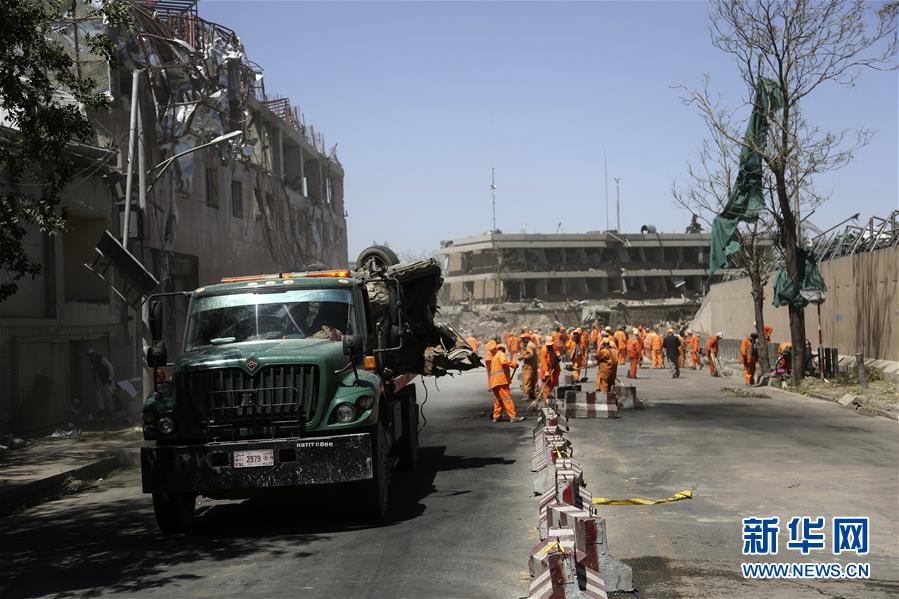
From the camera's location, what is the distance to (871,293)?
3147 centimetres

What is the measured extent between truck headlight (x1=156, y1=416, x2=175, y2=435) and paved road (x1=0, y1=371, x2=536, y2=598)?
41.6 inches

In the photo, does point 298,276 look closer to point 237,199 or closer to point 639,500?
point 639,500

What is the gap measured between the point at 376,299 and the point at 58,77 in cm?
488

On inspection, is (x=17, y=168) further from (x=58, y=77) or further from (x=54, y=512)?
(x=54, y=512)

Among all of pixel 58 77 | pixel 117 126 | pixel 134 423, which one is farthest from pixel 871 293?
pixel 58 77

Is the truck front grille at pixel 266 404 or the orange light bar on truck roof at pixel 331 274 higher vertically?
the orange light bar on truck roof at pixel 331 274

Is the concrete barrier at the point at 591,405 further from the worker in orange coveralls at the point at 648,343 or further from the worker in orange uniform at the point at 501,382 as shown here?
the worker in orange coveralls at the point at 648,343

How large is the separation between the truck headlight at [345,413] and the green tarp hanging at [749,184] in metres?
23.2

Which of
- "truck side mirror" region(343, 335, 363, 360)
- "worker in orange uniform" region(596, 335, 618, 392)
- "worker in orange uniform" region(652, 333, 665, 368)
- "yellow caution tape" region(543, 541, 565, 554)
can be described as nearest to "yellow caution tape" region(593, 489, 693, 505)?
"truck side mirror" region(343, 335, 363, 360)

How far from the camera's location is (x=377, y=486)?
34.3ft

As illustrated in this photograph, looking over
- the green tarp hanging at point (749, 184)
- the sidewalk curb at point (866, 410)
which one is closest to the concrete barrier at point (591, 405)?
the sidewalk curb at point (866, 410)

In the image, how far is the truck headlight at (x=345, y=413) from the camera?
10.3 metres

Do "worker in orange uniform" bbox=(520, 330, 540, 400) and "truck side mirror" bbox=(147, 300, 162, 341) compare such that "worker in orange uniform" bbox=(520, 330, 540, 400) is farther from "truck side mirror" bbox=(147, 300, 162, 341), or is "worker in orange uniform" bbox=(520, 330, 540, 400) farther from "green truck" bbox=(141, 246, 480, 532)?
"truck side mirror" bbox=(147, 300, 162, 341)

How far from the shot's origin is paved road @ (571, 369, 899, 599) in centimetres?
783
